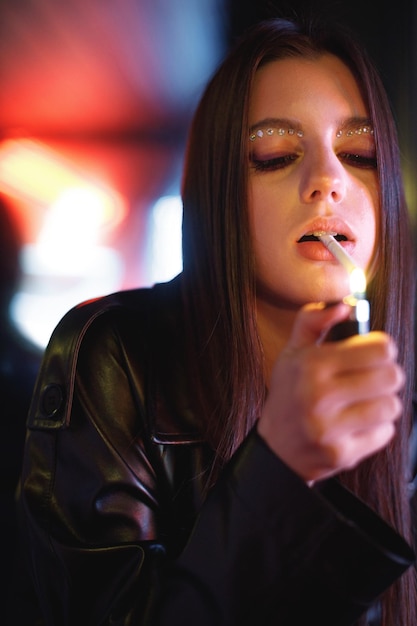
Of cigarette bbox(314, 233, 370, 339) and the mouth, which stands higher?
the mouth

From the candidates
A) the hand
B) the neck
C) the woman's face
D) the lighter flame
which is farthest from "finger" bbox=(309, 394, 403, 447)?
the neck

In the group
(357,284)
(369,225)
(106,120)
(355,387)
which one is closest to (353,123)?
(369,225)

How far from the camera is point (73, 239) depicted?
2.11 m

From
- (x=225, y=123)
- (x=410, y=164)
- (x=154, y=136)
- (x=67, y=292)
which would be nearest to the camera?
(x=225, y=123)

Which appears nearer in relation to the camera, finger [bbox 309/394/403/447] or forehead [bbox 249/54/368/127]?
finger [bbox 309/394/403/447]

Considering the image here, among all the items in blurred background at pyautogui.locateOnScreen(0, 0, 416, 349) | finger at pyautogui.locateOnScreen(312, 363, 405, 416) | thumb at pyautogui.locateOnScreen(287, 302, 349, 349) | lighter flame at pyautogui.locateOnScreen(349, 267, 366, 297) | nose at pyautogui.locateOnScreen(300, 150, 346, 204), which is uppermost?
blurred background at pyautogui.locateOnScreen(0, 0, 416, 349)

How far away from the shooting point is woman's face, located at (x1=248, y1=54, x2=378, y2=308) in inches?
33.5

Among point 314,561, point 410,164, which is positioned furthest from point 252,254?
point 410,164

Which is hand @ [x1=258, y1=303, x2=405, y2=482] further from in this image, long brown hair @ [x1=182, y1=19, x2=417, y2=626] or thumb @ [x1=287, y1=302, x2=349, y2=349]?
long brown hair @ [x1=182, y1=19, x2=417, y2=626]

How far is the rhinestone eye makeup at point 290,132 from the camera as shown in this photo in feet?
2.96

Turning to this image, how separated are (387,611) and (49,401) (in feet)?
1.96

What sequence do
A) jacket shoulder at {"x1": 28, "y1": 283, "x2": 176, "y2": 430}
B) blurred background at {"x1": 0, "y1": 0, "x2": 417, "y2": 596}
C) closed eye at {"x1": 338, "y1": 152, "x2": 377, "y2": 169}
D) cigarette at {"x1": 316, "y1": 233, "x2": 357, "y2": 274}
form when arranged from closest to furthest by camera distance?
1. cigarette at {"x1": 316, "y1": 233, "x2": 357, "y2": 274}
2. jacket shoulder at {"x1": 28, "y1": 283, "x2": 176, "y2": 430}
3. closed eye at {"x1": 338, "y1": 152, "x2": 377, "y2": 169}
4. blurred background at {"x1": 0, "y1": 0, "x2": 417, "y2": 596}

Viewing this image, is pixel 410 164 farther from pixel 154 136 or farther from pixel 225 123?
pixel 154 136

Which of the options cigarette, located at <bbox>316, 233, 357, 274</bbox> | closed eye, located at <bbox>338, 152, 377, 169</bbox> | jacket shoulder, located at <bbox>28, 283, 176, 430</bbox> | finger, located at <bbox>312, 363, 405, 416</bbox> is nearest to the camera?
finger, located at <bbox>312, 363, 405, 416</bbox>
